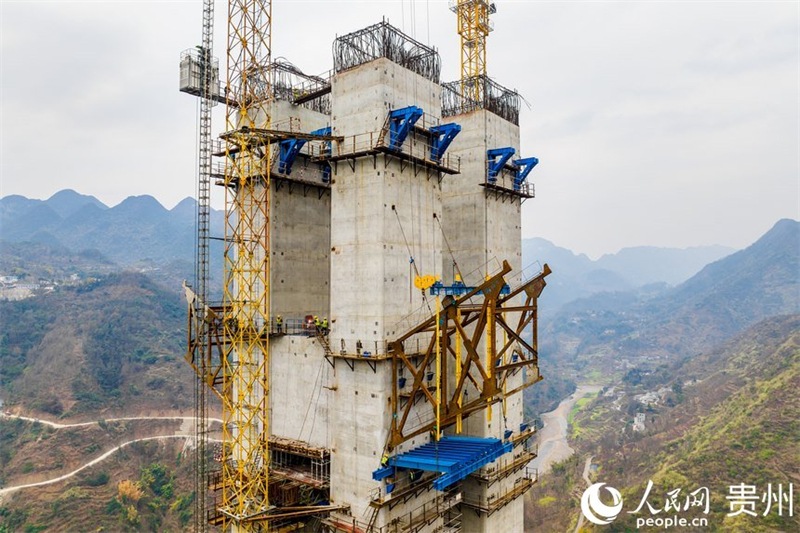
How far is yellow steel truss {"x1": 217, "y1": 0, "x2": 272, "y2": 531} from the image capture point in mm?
31391

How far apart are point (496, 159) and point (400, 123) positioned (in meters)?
13.2

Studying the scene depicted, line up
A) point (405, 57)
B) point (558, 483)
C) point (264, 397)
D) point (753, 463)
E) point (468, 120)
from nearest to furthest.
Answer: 1. point (405, 57)
2. point (264, 397)
3. point (468, 120)
4. point (753, 463)
5. point (558, 483)

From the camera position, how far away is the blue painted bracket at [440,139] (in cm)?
3091

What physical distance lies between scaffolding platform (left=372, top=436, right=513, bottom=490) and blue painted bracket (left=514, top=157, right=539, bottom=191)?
2103cm

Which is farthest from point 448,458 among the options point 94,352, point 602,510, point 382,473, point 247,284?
point 94,352

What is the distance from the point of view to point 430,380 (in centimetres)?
3092

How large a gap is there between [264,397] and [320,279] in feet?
29.2

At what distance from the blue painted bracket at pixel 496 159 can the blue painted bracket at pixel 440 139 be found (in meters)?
8.13

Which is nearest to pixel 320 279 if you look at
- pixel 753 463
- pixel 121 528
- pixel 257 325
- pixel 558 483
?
pixel 257 325

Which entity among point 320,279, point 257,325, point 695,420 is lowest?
point 695,420

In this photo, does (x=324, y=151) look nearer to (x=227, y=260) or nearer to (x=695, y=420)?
(x=227, y=260)

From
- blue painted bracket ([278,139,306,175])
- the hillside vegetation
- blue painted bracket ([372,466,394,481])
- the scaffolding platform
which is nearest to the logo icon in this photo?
the scaffolding platform

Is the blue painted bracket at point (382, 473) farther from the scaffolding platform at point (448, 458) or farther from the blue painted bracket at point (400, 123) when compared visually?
the blue painted bracket at point (400, 123)

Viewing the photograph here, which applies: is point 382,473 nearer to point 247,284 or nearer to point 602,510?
point 247,284
